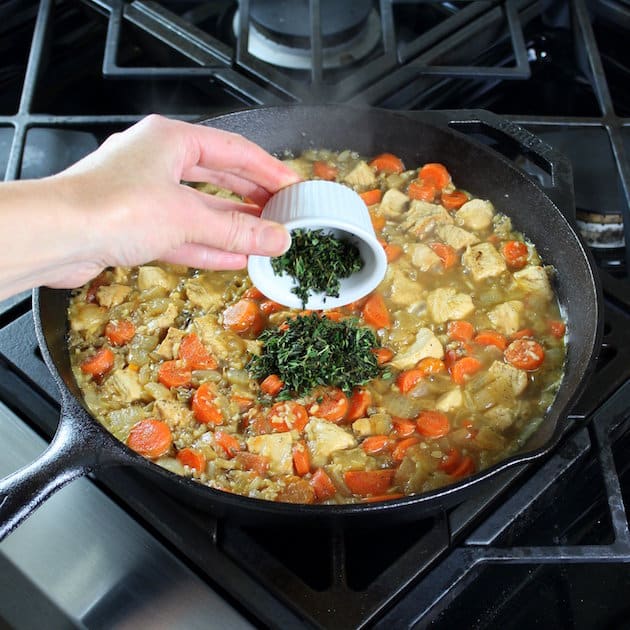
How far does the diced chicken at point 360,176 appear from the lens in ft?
9.18

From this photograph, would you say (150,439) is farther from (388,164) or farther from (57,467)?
(388,164)

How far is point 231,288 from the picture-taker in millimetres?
2521

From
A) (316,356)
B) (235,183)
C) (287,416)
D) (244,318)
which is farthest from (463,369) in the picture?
(235,183)

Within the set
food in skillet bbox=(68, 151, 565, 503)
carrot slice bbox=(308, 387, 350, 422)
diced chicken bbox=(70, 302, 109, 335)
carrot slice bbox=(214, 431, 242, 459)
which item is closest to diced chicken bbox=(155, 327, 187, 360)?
food in skillet bbox=(68, 151, 565, 503)

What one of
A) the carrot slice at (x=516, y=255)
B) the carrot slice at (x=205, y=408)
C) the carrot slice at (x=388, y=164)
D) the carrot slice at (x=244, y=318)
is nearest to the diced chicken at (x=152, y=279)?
the carrot slice at (x=244, y=318)

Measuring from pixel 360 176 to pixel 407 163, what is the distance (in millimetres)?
209

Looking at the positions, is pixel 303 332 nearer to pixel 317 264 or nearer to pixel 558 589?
pixel 317 264

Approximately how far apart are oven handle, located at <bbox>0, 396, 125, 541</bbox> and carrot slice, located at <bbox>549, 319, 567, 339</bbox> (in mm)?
1400

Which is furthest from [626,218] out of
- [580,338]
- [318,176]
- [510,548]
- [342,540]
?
[342,540]

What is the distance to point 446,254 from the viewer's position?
2621 mm

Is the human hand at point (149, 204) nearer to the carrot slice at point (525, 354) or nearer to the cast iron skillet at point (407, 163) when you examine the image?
the cast iron skillet at point (407, 163)

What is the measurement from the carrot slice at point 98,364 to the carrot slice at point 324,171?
3.36 ft

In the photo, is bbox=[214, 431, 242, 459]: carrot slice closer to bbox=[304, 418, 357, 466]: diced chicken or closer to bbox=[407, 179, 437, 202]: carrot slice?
bbox=[304, 418, 357, 466]: diced chicken

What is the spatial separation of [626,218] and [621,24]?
1186 millimetres
